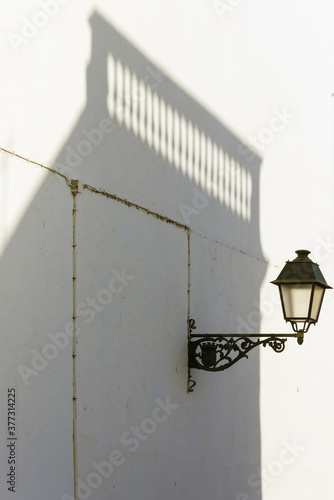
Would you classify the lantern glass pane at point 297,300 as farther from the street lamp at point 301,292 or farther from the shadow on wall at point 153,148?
Answer: the shadow on wall at point 153,148

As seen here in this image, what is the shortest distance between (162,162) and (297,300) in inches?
52.6

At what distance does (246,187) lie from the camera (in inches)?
316

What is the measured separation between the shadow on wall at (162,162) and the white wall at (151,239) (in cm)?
2

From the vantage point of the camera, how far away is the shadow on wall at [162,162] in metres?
5.36

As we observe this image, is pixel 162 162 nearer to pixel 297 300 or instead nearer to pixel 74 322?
pixel 297 300

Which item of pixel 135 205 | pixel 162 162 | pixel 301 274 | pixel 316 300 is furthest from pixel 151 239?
pixel 316 300

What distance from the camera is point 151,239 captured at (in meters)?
6.11

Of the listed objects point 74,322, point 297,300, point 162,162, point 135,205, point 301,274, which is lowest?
point 74,322

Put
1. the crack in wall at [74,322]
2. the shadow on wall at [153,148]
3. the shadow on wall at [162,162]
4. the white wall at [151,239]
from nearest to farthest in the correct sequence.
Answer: the white wall at [151,239] → the crack in wall at [74,322] → the shadow on wall at [162,162] → the shadow on wall at [153,148]

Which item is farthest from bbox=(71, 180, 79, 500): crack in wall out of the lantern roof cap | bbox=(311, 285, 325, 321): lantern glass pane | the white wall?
bbox=(311, 285, 325, 321): lantern glass pane

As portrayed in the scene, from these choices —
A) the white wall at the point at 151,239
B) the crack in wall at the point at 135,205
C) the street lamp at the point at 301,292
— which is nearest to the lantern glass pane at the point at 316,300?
the street lamp at the point at 301,292

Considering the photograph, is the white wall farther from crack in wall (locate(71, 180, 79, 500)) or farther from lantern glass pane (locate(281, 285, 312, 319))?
lantern glass pane (locate(281, 285, 312, 319))

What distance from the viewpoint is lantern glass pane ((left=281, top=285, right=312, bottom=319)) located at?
227 inches

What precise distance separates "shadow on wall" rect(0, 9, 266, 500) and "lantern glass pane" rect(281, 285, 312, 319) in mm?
1029
